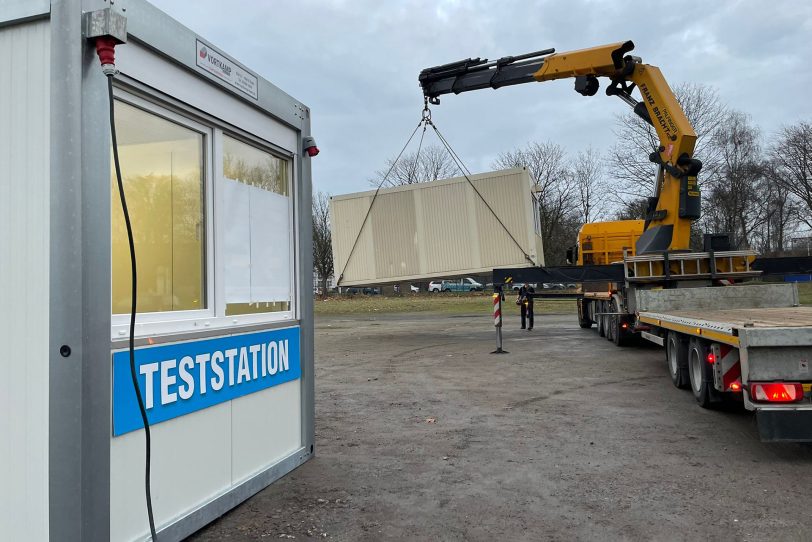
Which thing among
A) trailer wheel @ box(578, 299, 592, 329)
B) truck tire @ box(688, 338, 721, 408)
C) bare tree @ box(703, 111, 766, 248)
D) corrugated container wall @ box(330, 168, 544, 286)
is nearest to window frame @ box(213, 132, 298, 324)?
truck tire @ box(688, 338, 721, 408)

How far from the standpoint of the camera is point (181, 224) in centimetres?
389

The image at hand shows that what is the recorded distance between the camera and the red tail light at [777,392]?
4.83 meters

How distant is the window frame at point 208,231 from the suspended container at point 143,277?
1 centimetres

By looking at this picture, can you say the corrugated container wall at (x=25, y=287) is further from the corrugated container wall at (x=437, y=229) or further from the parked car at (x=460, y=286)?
the parked car at (x=460, y=286)

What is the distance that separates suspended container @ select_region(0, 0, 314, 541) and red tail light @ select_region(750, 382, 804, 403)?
12.3 ft

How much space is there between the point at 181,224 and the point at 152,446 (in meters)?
1.39

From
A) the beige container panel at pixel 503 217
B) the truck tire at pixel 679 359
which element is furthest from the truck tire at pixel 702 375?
the beige container panel at pixel 503 217

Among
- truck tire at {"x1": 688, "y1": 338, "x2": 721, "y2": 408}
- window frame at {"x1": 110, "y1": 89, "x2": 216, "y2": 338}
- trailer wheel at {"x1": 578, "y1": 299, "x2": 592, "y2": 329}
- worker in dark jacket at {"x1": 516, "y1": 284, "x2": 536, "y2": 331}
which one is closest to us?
window frame at {"x1": 110, "y1": 89, "x2": 216, "y2": 338}

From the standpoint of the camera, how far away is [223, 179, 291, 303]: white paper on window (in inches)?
168

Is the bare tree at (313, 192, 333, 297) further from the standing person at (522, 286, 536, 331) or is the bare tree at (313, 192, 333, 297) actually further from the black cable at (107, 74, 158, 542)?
the black cable at (107, 74, 158, 542)

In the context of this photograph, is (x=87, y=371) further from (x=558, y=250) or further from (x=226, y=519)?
(x=558, y=250)

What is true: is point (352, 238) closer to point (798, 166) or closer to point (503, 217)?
point (503, 217)

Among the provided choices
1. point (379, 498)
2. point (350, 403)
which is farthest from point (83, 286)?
point (350, 403)

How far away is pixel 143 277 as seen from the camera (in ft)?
11.6
